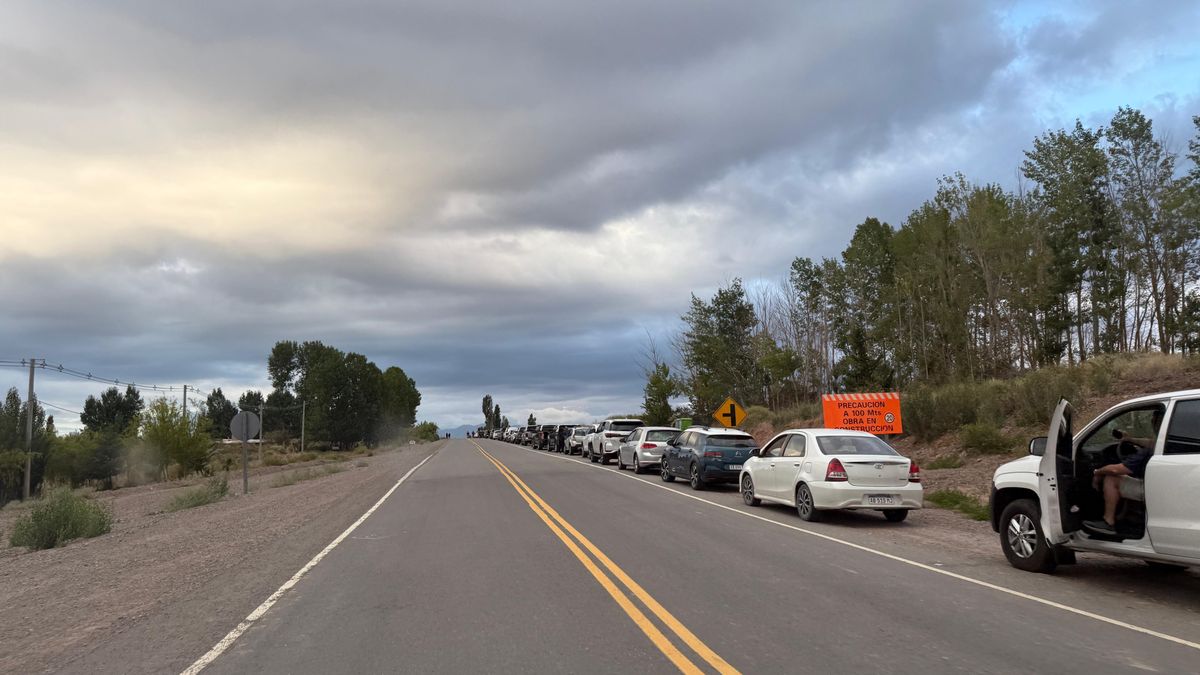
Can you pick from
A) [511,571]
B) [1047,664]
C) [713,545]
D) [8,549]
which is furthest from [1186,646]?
[8,549]

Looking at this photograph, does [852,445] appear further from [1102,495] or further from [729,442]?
[729,442]

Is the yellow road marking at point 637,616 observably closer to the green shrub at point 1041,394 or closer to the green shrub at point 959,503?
the green shrub at point 959,503

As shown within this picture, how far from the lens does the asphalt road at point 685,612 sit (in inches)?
208

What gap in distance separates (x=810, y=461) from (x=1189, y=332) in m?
27.4

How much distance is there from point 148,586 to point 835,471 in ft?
33.8

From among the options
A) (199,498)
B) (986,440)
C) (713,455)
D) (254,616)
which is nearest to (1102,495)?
(254,616)

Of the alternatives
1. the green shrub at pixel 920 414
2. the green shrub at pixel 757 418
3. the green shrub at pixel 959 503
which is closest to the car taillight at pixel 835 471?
the green shrub at pixel 959 503

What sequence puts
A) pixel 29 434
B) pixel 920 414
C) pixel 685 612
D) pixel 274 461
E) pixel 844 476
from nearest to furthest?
pixel 685 612 < pixel 844 476 < pixel 920 414 < pixel 29 434 < pixel 274 461

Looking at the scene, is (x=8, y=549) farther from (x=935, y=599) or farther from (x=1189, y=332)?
(x=1189, y=332)

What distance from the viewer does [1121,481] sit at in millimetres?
7492

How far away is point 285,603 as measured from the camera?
7348mm

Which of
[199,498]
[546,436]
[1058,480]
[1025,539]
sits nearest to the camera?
[1058,480]

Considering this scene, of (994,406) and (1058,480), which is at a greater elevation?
(994,406)

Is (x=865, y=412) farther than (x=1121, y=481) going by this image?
Yes
